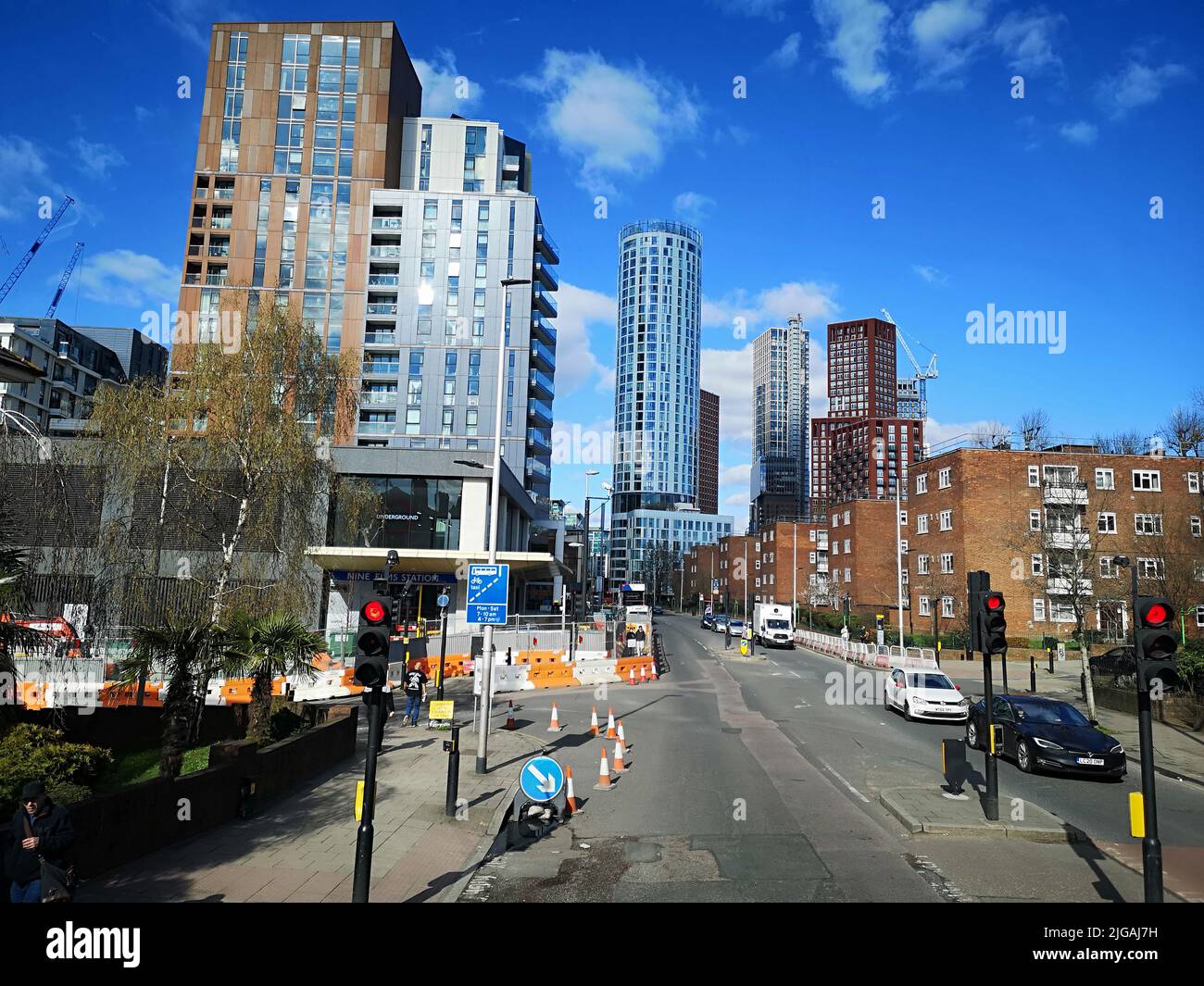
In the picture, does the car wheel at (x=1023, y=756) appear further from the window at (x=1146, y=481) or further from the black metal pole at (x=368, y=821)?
the window at (x=1146, y=481)

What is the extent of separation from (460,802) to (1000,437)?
156ft

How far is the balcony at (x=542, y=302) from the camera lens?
74794 mm

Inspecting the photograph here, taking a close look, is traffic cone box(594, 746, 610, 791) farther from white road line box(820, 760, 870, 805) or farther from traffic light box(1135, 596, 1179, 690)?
traffic light box(1135, 596, 1179, 690)

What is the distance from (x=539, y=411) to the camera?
7469 centimetres

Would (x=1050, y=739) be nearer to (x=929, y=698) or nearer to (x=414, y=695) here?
(x=929, y=698)

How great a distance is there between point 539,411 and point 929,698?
2218 inches

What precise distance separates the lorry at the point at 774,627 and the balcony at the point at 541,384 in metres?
30.9

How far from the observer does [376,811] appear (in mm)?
11625


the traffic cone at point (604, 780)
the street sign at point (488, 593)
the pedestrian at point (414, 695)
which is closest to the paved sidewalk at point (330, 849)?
the traffic cone at point (604, 780)

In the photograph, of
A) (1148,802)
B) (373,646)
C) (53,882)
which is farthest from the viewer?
(373,646)

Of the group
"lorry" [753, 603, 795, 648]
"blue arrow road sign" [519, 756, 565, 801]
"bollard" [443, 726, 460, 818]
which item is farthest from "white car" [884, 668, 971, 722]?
"lorry" [753, 603, 795, 648]

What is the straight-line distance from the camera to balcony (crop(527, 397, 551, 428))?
238ft

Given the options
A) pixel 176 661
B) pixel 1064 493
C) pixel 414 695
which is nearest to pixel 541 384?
pixel 1064 493
